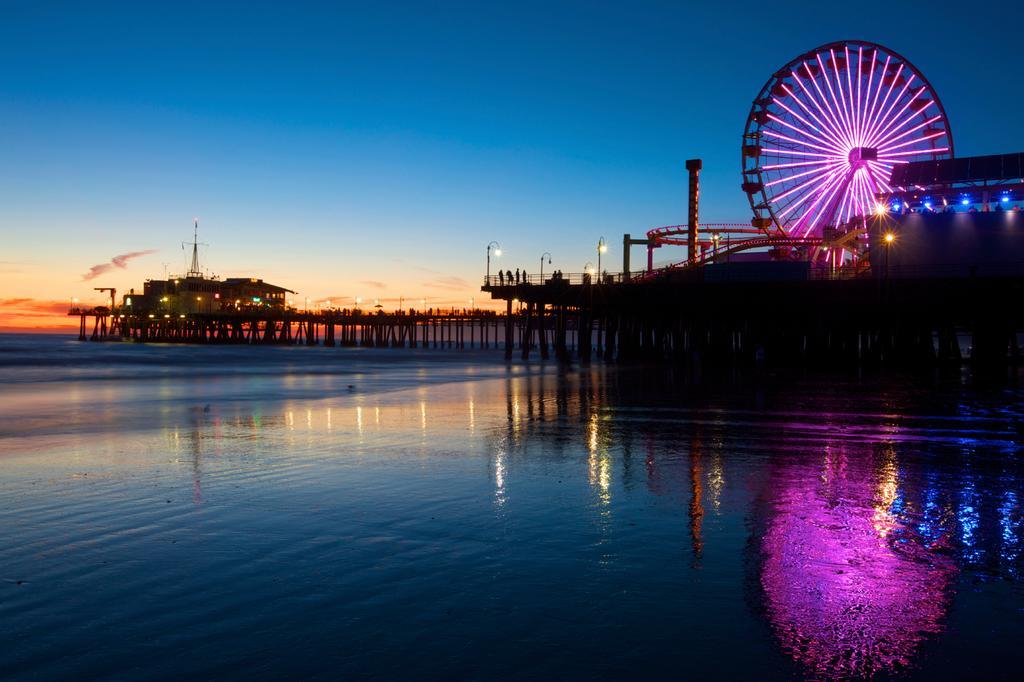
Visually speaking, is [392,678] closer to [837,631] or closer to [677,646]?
[677,646]

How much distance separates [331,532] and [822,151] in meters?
58.8

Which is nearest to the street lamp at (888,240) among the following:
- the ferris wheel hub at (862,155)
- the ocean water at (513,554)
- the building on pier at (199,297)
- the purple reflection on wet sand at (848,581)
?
the ferris wheel hub at (862,155)

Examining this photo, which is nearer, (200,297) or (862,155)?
(862,155)

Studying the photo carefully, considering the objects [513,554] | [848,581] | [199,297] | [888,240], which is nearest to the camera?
[848,581]

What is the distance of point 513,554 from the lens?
803 centimetres

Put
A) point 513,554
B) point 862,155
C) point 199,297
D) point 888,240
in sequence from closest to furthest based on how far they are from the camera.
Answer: point 513,554
point 888,240
point 862,155
point 199,297

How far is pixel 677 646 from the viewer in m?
5.79

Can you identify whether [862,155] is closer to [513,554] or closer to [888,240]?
[888,240]

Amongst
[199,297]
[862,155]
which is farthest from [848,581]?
[199,297]

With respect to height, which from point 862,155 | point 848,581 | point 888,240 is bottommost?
point 848,581

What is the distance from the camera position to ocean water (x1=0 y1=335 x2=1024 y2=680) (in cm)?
567

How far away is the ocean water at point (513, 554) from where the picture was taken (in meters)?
5.67

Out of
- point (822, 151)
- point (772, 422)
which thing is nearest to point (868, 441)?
point (772, 422)

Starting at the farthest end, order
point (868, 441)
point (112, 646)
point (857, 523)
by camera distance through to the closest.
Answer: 1. point (868, 441)
2. point (857, 523)
3. point (112, 646)
